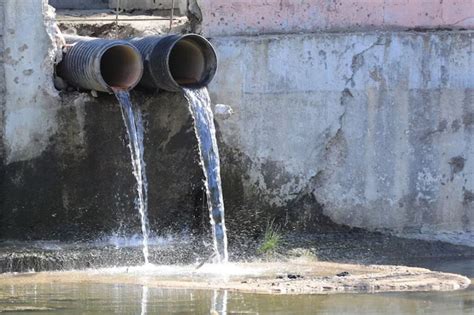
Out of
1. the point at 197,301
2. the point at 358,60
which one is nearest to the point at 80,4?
the point at 358,60

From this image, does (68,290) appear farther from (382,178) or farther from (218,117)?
(382,178)

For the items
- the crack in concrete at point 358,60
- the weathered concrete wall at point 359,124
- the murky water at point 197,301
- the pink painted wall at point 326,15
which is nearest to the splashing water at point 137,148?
the weathered concrete wall at point 359,124

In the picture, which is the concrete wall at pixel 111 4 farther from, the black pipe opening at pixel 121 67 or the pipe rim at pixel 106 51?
the pipe rim at pixel 106 51

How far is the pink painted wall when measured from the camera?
1012 centimetres

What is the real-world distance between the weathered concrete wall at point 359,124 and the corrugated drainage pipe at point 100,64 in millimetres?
735

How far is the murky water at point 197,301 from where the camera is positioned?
293 inches

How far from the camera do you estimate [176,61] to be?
33.1 ft

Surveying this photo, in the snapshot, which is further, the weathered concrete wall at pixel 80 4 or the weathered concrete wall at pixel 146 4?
the weathered concrete wall at pixel 80 4

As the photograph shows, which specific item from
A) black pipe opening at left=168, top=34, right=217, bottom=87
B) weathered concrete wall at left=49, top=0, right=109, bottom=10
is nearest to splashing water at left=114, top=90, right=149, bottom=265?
→ black pipe opening at left=168, top=34, right=217, bottom=87

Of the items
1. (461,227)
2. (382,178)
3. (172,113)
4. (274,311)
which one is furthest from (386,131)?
(274,311)

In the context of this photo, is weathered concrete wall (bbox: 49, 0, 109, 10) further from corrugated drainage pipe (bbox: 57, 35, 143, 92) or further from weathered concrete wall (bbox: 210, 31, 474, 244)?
weathered concrete wall (bbox: 210, 31, 474, 244)

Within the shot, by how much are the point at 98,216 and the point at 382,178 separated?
231 cm

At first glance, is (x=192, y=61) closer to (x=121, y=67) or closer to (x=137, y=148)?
(x=121, y=67)

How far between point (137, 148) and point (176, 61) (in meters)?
0.87
